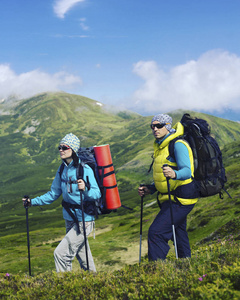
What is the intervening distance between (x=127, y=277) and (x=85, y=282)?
1.08 m

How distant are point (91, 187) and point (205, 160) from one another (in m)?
3.63

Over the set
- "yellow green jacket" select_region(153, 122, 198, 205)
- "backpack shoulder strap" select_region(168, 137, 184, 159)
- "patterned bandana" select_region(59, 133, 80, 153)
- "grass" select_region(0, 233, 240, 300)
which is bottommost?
"grass" select_region(0, 233, 240, 300)

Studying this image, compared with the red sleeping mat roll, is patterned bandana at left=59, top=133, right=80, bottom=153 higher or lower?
higher

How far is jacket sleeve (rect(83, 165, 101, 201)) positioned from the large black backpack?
2715 millimetres

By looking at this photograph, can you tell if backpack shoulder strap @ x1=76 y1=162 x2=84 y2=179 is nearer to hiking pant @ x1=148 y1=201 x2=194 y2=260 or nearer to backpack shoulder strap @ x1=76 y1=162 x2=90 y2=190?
backpack shoulder strap @ x1=76 y1=162 x2=90 y2=190

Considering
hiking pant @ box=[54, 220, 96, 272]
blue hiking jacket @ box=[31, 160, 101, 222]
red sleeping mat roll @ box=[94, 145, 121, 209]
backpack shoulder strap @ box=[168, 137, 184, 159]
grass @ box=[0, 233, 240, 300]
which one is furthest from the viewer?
red sleeping mat roll @ box=[94, 145, 121, 209]

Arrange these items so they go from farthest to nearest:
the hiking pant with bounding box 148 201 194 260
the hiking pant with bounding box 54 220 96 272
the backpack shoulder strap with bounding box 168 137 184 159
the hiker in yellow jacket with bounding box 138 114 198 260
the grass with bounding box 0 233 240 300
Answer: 1. the hiking pant with bounding box 54 220 96 272
2. the backpack shoulder strap with bounding box 168 137 184 159
3. the hiking pant with bounding box 148 201 194 260
4. the hiker in yellow jacket with bounding box 138 114 198 260
5. the grass with bounding box 0 233 240 300

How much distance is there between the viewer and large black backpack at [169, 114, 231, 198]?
823 cm

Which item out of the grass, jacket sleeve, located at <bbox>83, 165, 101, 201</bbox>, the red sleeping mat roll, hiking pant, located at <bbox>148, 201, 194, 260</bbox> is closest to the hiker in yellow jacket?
hiking pant, located at <bbox>148, 201, 194, 260</bbox>

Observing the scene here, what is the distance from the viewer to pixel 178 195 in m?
8.22

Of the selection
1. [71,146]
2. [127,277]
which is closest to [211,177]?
[127,277]

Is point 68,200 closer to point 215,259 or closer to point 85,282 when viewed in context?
point 85,282

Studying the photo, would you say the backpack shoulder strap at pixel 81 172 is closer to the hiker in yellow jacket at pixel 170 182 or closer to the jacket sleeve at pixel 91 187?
the jacket sleeve at pixel 91 187

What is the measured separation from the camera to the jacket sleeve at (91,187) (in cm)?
906
